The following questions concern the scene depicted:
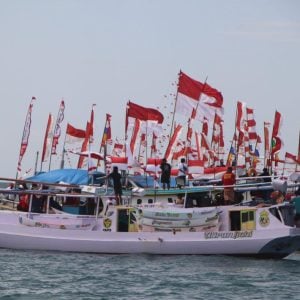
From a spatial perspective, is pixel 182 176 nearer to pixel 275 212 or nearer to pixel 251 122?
pixel 275 212

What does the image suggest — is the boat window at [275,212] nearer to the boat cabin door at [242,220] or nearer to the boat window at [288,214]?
the boat window at [288,214]

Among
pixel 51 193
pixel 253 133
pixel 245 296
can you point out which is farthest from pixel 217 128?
pixel 245 296

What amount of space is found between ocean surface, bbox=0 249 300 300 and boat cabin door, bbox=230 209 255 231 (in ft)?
4.83

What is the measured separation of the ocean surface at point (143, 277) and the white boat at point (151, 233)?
2.12ft

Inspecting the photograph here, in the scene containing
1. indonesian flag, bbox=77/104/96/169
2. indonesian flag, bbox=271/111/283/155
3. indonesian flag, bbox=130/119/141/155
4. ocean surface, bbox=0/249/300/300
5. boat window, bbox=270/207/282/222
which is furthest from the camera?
indonesian flag, bbox=77/104/96/169

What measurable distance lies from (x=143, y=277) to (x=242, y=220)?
30.0ft

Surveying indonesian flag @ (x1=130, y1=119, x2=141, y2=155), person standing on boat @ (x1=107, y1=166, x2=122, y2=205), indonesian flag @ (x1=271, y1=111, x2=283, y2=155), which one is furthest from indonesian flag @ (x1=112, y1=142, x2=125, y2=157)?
person standing on boat @ (x1=107, y1=166, x2=122, y2=205)

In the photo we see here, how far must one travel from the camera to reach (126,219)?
1949 inches

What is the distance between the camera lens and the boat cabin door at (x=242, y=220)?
47562 mm

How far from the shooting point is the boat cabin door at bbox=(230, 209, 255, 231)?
4756 cm

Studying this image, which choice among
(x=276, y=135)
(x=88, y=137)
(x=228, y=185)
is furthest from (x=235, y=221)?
(x=88, y=137)

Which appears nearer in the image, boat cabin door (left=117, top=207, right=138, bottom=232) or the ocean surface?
the ocean surface

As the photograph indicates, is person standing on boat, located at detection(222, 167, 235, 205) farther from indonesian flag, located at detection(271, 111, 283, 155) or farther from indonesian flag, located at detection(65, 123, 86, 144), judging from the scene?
indonesian flag, located at detection(65, 123, 86, 144)

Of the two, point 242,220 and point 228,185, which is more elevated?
point 228,185
